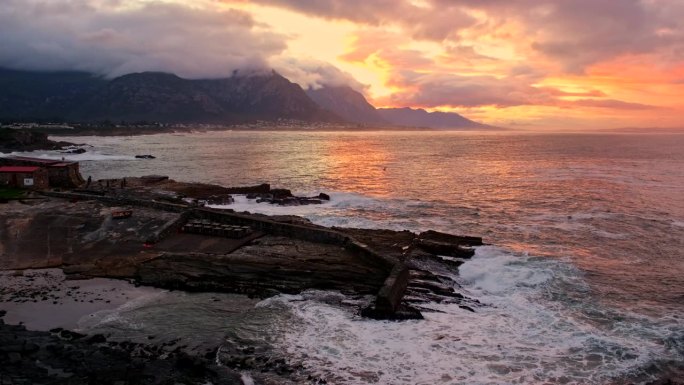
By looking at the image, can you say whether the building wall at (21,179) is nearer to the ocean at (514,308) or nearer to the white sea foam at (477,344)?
the ocean at (514,308)

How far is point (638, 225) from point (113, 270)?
37958 millimetres

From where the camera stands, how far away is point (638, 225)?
4072 cm

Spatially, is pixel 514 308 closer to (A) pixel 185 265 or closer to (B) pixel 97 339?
(A) pixel 185 265

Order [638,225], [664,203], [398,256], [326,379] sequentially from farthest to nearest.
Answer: [664,203] < [638,225] < [398,256] < [326,379]

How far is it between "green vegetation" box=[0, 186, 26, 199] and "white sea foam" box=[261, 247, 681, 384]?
26.3 m

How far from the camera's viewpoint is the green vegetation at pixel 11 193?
123 feet

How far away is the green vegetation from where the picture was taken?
123ft

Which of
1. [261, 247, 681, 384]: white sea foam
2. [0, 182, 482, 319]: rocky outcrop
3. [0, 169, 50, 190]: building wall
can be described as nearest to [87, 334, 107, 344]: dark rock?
[0, 182, 482, 319]: rocky outcrop

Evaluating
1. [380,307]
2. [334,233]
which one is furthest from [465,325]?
[334,233]

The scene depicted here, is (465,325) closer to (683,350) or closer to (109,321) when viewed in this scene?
(683,350)

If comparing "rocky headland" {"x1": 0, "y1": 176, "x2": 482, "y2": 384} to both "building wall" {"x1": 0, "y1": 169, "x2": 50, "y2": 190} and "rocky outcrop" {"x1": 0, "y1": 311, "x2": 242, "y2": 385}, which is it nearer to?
"rocky outcrop" {"x1": 0, "y1": 311, "x2": 242, "y2": 385}

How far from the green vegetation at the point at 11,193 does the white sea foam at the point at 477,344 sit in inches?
1037

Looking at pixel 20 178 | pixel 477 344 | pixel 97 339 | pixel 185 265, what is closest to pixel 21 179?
pixel 20 178

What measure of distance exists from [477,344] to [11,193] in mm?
36263
